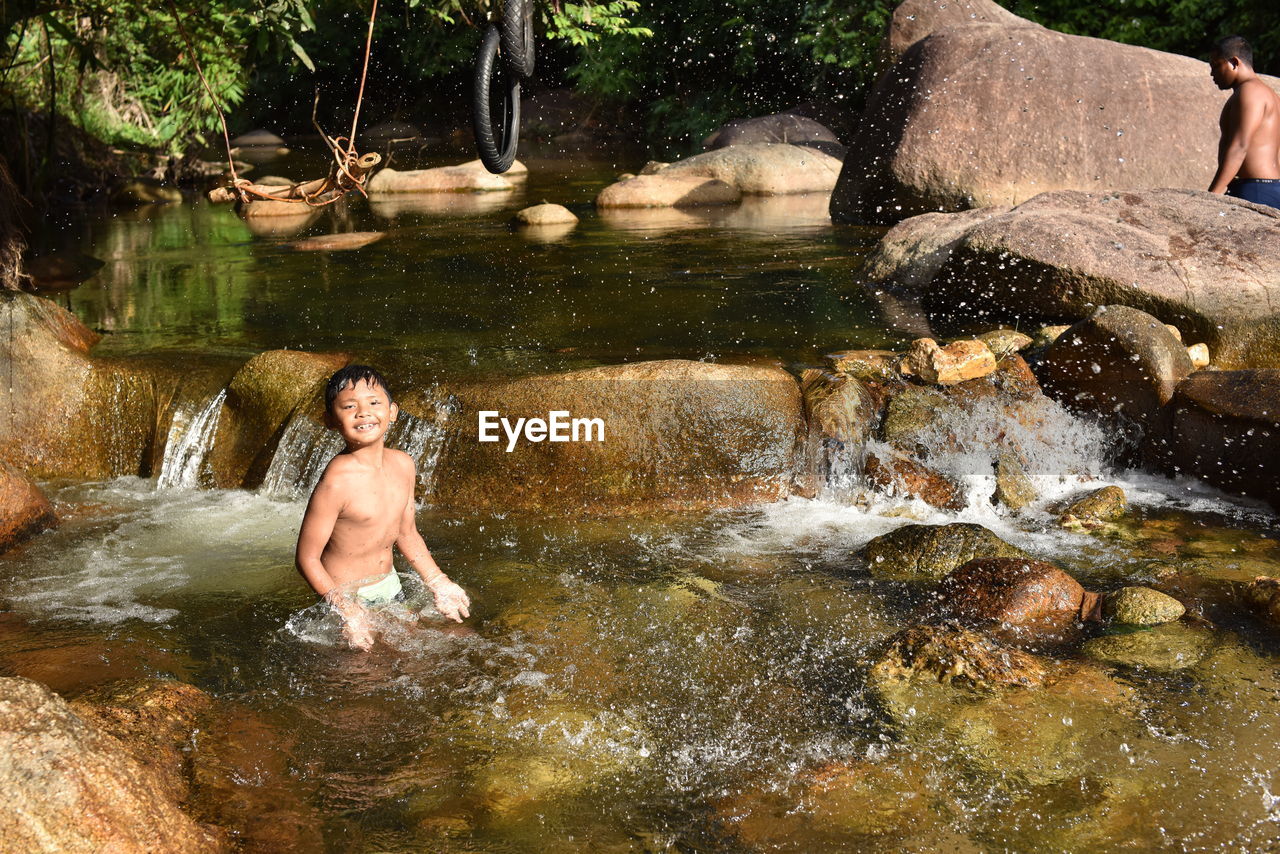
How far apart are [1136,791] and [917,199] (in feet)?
30.4

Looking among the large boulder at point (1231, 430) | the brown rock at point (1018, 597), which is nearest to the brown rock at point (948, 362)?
the large boulder at point (1231, 430)

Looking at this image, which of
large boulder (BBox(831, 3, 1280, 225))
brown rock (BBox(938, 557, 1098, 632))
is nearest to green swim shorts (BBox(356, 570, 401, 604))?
brown rock (BBox(938, 557, 1098, 632))

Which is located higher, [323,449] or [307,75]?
[307,75]

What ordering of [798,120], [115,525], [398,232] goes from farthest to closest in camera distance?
[798,120]
[398,232]
[115,525]

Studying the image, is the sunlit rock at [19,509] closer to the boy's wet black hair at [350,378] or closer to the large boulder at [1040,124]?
the boy's wet black hair at [350,378]

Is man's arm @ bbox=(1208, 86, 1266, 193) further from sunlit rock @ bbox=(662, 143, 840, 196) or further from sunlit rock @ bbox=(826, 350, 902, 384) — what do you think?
sunlit rock @ bbox=(662, 143, 840, 196)

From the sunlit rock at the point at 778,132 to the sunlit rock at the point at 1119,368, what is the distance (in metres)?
12.0

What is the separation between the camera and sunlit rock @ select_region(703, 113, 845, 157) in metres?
19.0

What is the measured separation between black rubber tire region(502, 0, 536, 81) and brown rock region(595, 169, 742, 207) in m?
10.4

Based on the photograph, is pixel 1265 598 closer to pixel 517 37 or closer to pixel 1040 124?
pixel 517 37

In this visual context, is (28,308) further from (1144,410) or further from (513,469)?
(1144,410)

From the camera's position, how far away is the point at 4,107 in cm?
1242

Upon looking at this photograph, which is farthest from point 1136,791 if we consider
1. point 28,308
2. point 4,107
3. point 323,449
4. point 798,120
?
point 798,120

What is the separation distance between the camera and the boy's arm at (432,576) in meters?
4.64
